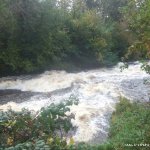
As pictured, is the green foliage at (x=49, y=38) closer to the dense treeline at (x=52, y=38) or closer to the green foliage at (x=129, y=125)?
the dense treeline at (x=52, y=38)

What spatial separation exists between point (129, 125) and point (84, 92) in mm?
4937

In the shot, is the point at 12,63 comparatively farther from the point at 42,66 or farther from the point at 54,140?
the point at 54,140

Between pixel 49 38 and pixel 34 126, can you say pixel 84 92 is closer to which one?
pixel 49 38

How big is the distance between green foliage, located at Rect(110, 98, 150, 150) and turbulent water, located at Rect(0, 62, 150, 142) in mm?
322

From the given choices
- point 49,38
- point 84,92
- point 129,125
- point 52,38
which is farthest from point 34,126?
point 52,38

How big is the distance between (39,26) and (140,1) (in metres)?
10.1

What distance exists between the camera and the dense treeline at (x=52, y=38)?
17.8 meters

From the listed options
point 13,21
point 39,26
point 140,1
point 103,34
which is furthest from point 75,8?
point 140,1

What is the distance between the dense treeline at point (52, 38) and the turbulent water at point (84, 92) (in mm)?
1064

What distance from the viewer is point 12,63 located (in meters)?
17.7

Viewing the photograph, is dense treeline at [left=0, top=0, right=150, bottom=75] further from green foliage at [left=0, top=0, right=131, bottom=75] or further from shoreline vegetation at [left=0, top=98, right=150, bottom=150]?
shoreline vegetation at [left=0, top=98, right=150, bottom=150]

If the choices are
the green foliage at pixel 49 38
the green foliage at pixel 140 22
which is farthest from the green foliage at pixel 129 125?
the green foliage at pixel 49 38

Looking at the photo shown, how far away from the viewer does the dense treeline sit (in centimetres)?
1780

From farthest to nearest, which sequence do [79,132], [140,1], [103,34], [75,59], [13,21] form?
1. [103,34]
2. [75,59]
3. [13,21]
4. [79,132]
5. [140,1]
